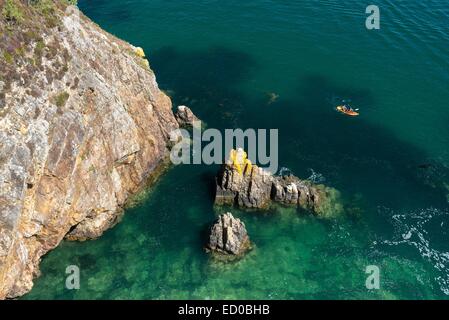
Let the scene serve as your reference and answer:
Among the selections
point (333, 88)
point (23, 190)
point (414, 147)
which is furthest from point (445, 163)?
point (23, 190)

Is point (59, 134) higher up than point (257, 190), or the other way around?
point (59, 134)

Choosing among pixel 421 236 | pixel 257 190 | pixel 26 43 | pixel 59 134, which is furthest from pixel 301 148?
pixel 26 43

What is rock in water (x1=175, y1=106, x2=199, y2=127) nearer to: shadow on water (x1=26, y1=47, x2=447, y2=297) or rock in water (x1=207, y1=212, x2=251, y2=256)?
shadow on water (x1=26, y1=47, x2=447, y2=297)

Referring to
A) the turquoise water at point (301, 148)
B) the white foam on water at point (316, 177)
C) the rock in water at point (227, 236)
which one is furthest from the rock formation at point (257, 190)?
the rock in water at point (227, 236)

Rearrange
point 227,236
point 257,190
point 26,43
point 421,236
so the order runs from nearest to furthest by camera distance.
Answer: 1. point 26,43
2. point 227,236
3. point 421,236
4. point 257,190

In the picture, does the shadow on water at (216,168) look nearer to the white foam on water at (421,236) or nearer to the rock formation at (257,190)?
the white foam on water at (421,236)

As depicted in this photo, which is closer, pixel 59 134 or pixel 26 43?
pixel 26 43

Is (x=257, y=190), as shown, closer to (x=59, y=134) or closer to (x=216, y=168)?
(x=216, y=168)

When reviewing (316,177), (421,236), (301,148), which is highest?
(301,148)
